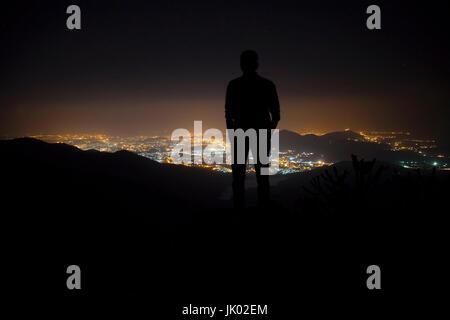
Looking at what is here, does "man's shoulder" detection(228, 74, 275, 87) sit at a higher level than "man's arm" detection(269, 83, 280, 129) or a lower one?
higher

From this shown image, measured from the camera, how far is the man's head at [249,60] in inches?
210

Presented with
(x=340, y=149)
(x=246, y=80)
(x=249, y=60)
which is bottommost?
(x=340, y=149)

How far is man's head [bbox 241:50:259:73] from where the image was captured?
5344 millimetres

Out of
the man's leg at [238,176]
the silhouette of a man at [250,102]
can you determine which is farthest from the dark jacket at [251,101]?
the man's leg at [238,176]

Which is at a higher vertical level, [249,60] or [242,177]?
[249,60]

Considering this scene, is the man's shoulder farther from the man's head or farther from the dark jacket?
the man's head

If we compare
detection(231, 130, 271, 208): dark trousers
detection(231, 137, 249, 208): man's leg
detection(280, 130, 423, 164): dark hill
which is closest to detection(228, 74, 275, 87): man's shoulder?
detection(231, 130, 271, 208): dark trousers

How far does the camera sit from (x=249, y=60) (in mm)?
5363

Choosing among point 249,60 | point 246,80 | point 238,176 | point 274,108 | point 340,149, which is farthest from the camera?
point 340,149

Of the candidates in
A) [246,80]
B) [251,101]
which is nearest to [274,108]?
[251,101]

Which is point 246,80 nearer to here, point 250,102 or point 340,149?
point 250,102

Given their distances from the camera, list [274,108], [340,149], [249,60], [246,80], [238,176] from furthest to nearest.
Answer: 1. [340,149]
2. [238,176]
3. [274,108]
4. [246,80]
5. [249,60]

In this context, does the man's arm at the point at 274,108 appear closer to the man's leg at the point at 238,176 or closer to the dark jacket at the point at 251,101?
the dark jacket at the point at 251,101

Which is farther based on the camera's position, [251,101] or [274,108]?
[274,108]
